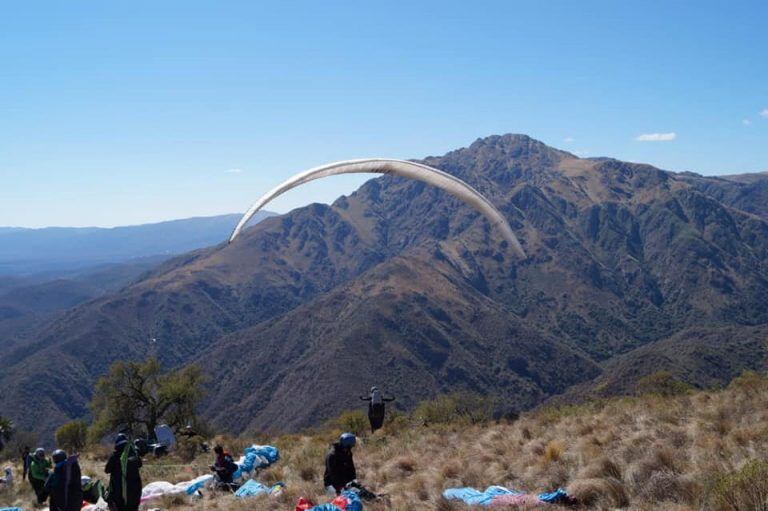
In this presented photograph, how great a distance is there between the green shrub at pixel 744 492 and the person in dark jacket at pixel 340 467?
5.53 metres

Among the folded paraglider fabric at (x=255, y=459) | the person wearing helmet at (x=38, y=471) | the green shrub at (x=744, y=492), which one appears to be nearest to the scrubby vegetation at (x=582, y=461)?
the green shrub at (x=744, y=492)

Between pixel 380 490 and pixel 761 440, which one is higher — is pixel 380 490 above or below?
below

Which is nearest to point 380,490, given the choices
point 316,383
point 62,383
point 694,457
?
point 694,457

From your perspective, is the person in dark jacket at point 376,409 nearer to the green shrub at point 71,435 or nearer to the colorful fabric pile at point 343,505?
the colorful fabric pile at point 343,505

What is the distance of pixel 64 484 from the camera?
9.47m

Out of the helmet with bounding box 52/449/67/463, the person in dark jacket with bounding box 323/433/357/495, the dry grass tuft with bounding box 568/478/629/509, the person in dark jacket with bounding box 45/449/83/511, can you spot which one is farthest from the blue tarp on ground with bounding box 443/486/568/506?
the helmet with bounding box 52/449/67/463

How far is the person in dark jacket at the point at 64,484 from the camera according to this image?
Answer: 9.42 m

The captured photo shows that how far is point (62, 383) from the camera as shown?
19862 cm

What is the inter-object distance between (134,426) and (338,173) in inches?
1109

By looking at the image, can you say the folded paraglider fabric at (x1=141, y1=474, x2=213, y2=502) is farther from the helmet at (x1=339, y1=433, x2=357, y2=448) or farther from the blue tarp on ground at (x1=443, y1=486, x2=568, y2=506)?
the blue tarp on ground at (x1=443, y1=486, x2=568, y2=506)

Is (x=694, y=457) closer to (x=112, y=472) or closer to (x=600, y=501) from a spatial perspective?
(x=600, y=501)

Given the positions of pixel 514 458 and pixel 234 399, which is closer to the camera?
pixel 514 458

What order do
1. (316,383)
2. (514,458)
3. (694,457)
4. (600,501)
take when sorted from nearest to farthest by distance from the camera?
(600,501) → (694,457) → (514,458) → (316,383)

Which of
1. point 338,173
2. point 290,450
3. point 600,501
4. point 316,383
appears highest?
point 338,173
